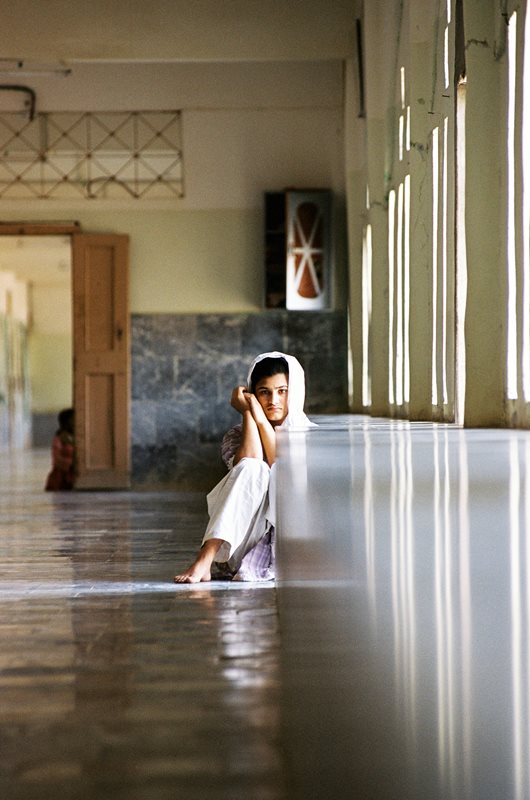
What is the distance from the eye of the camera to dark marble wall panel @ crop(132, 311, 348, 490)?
11.4 metres

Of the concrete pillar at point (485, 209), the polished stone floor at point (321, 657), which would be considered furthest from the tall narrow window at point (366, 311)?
the polished stone floor at point (321, 657)

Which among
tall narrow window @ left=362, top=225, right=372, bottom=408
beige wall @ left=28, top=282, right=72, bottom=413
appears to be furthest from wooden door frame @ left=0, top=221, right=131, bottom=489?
beige wall @ left=28, top=282, right=72, bottom=413

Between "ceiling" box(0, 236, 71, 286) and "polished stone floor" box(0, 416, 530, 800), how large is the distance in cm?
1292

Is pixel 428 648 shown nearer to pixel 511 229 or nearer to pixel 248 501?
pixel 248 501

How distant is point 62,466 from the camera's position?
1161 centimetres

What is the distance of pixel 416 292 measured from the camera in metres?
7.26

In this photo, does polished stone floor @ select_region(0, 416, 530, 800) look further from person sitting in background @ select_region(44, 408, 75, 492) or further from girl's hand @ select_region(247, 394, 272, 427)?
person sitting in background @ select_region(44, 408, 75, 492)

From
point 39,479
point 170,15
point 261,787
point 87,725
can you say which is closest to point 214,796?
point 261,787

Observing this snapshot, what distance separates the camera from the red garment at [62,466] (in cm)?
1155

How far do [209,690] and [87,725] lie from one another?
420mm

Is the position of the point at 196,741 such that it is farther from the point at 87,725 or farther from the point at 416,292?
the point at 416,292

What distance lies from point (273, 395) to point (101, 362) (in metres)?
6.47

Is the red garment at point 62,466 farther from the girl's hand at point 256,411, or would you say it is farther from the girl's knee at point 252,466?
the girl's knee at point 252,466

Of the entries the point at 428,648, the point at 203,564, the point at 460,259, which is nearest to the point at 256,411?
the point at 203,564
